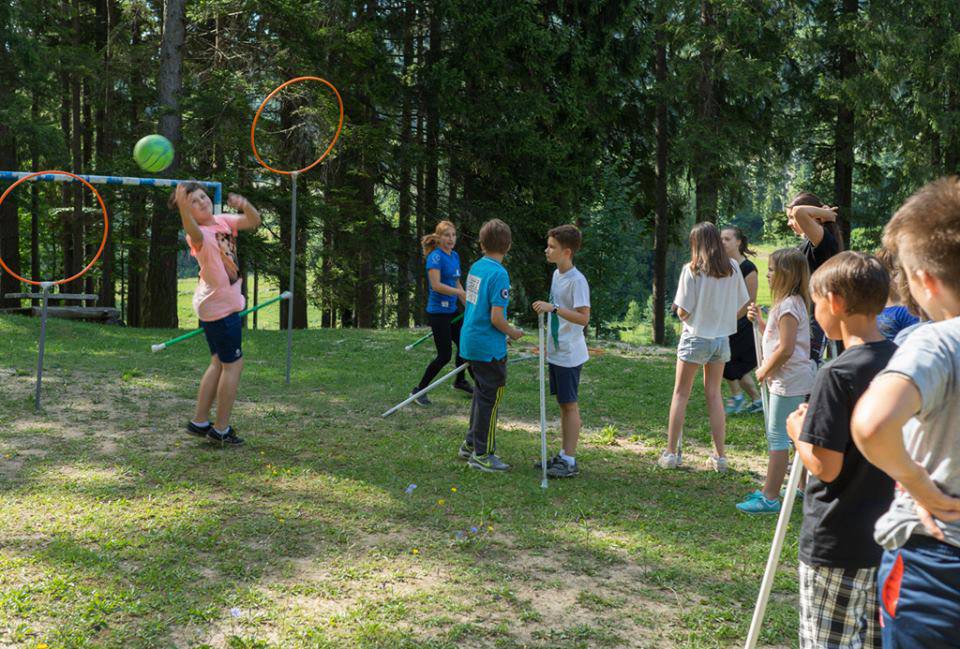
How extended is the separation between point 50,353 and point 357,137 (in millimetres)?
7581

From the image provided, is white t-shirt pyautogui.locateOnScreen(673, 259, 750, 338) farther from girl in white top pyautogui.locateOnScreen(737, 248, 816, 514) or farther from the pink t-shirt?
the pink t-shirt

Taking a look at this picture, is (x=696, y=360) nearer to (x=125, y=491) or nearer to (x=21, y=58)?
(x=125, y=491)

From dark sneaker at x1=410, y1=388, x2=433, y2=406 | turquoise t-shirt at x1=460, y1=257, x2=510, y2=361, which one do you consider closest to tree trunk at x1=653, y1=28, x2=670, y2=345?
dark sneaker at x1=410, y1=388, x2=433, y2=406

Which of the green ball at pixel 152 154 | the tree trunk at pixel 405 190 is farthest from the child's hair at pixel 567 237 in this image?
the tree trunk at pixel 405 190

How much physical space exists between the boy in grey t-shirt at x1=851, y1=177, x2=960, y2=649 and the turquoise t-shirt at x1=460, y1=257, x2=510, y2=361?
3.83m

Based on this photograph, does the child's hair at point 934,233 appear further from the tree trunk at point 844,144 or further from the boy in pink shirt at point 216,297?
the tree trunk at point 844,144

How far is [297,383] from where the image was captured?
9.06 m

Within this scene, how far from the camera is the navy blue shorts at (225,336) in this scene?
236 inches

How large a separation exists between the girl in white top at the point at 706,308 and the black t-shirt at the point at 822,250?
2.27ft

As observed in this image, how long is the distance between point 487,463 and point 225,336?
216cm

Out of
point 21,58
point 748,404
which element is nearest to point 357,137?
point 21,58

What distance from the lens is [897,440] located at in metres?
1.71

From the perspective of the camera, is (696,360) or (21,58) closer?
(696,360)

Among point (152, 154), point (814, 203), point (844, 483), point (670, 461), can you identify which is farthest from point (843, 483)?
point (152, 154)
